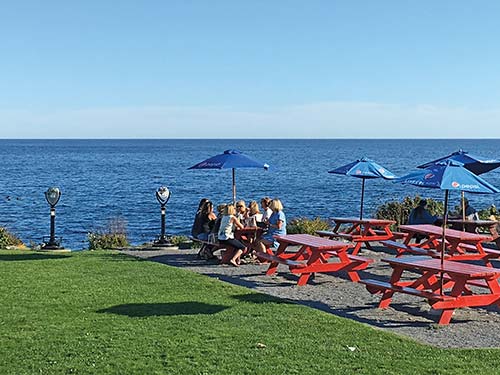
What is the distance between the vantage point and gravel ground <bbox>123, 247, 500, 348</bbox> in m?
8.10

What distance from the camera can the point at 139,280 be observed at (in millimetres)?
10977

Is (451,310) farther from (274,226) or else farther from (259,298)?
(274,226)

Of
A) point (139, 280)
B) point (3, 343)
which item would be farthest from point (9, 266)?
point (3, 343)

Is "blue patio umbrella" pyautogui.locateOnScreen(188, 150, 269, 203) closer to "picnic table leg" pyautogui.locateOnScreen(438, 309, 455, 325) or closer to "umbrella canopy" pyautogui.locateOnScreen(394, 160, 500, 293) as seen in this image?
"umbrella canopy" pyautogui.locateOnScreen(394, 160, 500, 293)

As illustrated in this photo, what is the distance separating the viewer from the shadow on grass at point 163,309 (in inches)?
341

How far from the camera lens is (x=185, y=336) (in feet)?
24.8

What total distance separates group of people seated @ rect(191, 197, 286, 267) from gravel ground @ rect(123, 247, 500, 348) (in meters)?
0.34

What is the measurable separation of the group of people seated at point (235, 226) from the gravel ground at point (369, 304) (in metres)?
0.34

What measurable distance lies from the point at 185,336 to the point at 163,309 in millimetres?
1392

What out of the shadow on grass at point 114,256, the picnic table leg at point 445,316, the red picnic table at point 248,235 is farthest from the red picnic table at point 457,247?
the shadow on grass at point 114,256

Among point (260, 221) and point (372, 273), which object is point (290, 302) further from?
point (260, 221)

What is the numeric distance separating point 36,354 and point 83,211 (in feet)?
99.2

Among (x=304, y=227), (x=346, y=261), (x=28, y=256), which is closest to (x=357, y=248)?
(x=346, y=261)

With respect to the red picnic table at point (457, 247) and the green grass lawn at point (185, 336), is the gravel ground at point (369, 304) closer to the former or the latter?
the green grass lawn at point (185, 336)
